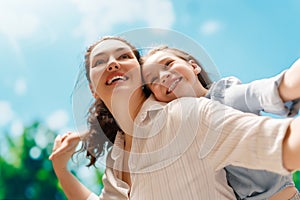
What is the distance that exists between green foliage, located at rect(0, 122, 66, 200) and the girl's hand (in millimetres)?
1325

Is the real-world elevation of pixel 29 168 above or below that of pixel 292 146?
below

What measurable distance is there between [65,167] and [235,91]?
1.72 ft

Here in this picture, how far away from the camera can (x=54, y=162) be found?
1.05 meters

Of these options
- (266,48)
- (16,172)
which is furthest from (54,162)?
(266,48)

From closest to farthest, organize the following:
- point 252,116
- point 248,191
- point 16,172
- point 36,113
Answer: point 252,116, point 248,191, point 16,172, point 36,113

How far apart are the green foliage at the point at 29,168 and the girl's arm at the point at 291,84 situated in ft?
6.26

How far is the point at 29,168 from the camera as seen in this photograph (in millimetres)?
2459

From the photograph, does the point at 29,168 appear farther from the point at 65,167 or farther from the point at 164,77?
the point at 164,77

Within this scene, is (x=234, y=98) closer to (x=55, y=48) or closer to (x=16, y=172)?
(x=16, y=172)

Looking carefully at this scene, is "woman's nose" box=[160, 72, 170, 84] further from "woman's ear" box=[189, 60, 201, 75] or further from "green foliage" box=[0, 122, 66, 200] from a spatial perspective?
"green foliage" box=[0, 122, 66, 200]

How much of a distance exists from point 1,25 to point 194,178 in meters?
2.27

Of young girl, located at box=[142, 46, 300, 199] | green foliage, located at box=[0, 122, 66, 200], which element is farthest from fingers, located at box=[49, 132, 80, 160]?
green foliage, located at box=[0, 122, 66, 200]

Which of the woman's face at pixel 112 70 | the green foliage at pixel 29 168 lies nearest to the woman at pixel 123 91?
the woman's face at pixel 112 70

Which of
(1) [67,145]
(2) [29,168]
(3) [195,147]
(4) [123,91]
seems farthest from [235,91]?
(2) [29,168]
